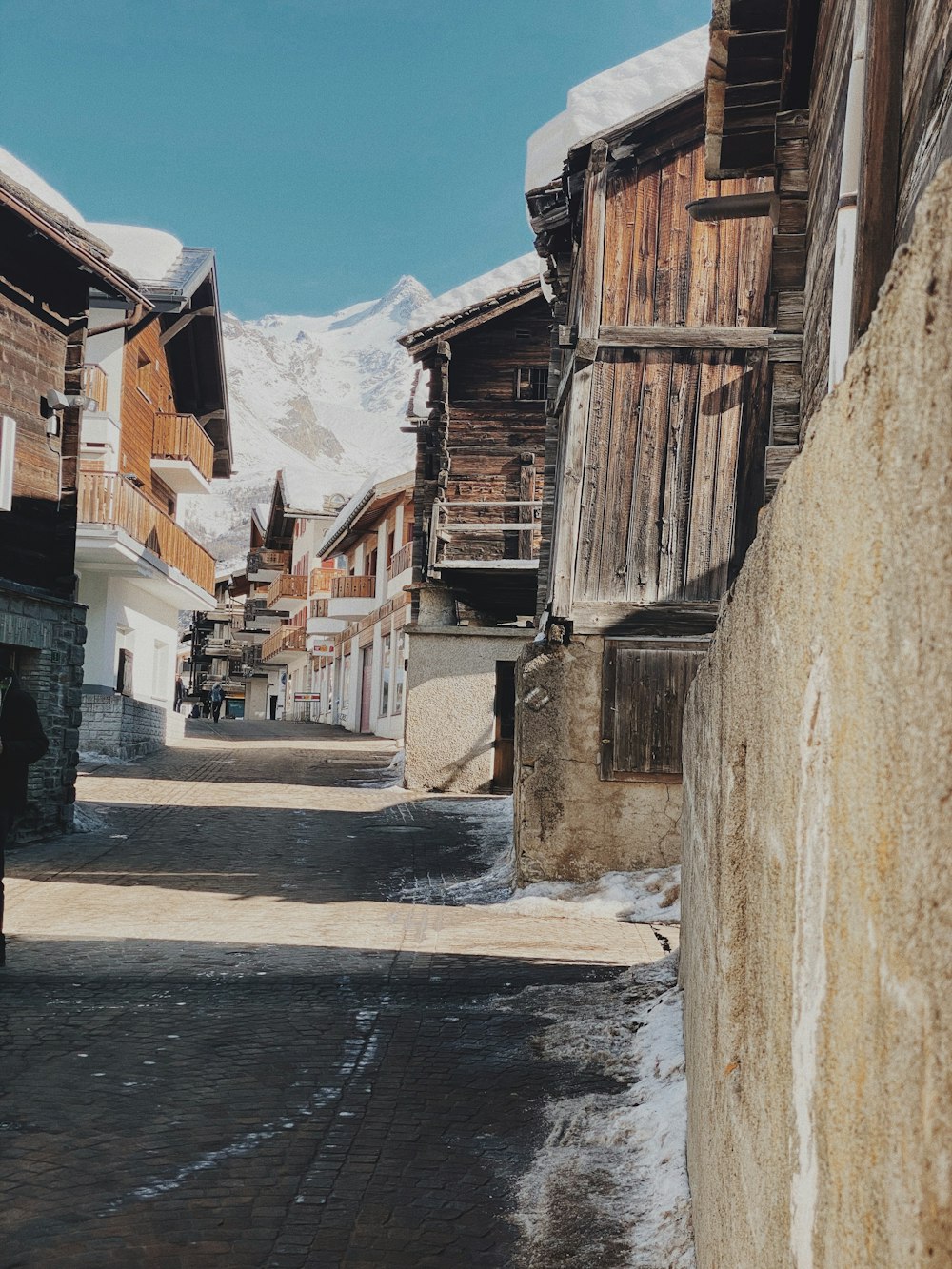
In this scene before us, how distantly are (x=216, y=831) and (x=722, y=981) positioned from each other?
1261 centimetres

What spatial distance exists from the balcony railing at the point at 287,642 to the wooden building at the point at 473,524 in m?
26.1

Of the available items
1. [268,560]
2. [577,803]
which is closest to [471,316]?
[577,803]

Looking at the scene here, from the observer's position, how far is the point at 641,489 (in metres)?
11.0

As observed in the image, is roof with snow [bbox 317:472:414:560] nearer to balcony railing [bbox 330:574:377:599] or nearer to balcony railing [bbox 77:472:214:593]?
balcony railing [bbox 330:574:377:599]

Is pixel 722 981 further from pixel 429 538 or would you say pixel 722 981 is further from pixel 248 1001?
pixel 429 538

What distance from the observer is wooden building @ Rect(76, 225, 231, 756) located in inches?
850

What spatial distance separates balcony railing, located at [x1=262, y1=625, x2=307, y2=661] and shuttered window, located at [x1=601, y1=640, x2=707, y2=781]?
1483 inches

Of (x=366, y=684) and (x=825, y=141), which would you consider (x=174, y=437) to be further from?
(x=825, y=141)

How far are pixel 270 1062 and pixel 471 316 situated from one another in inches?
699

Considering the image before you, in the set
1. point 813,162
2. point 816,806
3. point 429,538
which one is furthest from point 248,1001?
point 429,538

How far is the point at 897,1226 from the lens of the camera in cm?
118

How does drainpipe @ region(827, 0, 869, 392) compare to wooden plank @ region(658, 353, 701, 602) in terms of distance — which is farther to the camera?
wooden plank @ region(658, 353, 701, 602)

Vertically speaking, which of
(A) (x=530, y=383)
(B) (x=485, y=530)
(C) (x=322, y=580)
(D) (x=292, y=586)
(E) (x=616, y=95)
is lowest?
(B) (x=485, y=530)

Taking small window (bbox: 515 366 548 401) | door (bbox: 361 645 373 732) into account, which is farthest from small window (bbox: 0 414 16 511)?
door (bbox: 361 645 373 732)
